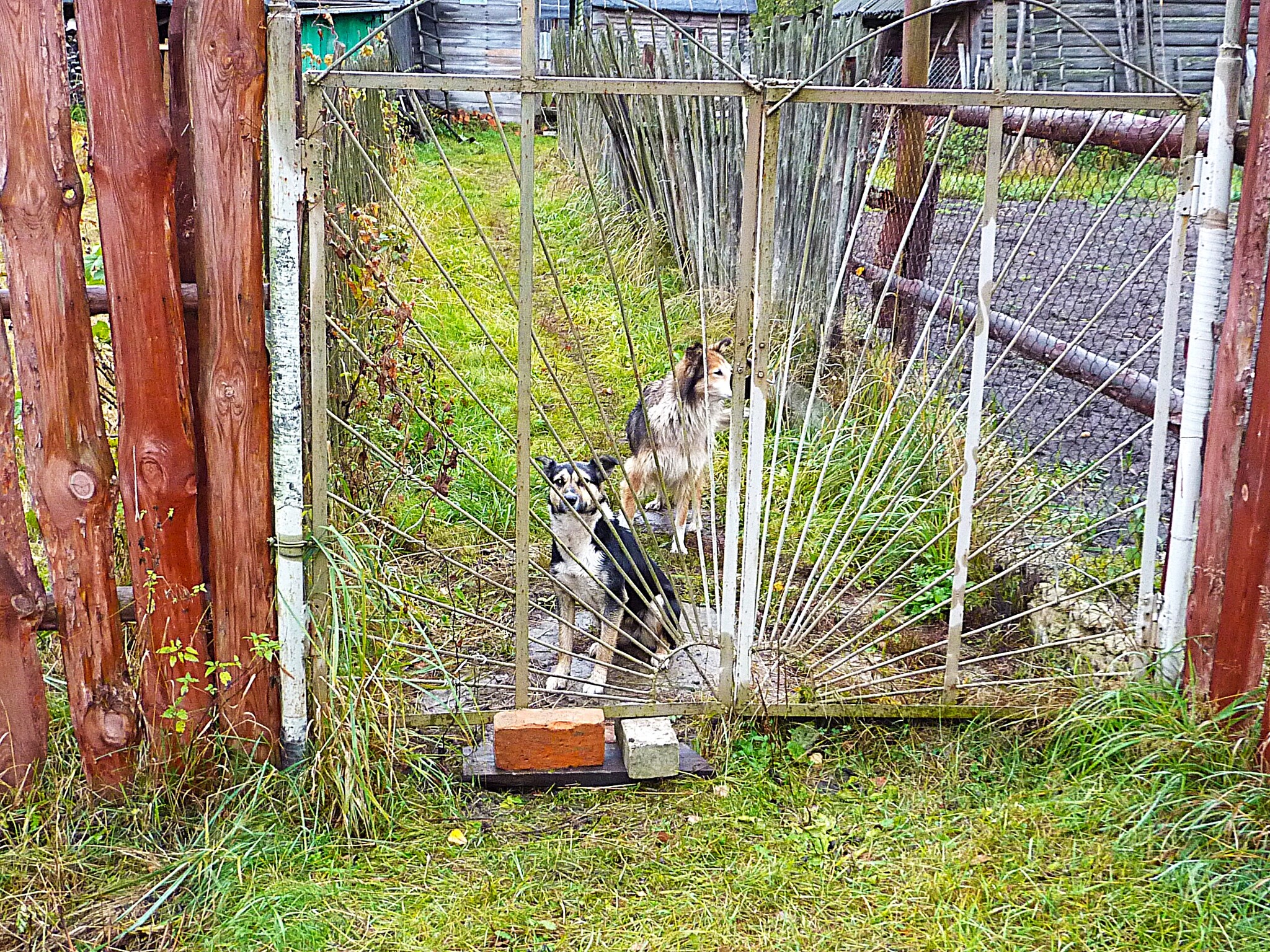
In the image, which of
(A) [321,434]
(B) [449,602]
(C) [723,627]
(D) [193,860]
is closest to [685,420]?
(B) [449,602]

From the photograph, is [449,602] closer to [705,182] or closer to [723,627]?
[723,627]

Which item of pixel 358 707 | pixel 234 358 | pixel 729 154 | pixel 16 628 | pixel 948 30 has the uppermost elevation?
pixel 948 30

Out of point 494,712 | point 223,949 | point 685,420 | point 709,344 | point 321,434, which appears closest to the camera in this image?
point 223,949

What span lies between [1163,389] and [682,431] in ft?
8.60

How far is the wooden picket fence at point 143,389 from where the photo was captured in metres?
2.77

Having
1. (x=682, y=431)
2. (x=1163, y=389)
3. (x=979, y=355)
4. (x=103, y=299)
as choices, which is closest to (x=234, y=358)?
(x=103, y=299)

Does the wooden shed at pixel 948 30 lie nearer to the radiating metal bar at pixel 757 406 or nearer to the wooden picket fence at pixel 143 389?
the radiating metal bar at pixel 757 406

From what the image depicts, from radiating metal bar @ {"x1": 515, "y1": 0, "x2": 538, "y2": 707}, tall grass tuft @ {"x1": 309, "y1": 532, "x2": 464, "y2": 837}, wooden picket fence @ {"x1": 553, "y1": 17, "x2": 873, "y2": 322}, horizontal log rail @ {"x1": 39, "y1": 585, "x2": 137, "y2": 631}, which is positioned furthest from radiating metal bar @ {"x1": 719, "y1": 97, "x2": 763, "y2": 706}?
wooden picket fence @ {"x1": 553, "y1": 17, "x2": 873, "y2": 322}

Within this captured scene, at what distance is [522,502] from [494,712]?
73 centimetres

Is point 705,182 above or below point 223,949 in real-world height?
above

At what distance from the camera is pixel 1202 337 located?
11.0 ft

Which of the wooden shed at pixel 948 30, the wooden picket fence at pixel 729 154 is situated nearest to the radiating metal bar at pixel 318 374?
the wooden picket fence at pixel 729 154

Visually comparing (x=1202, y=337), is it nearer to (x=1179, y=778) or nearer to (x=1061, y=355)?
(x=1061, y=355)

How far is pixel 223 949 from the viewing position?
269 cm
